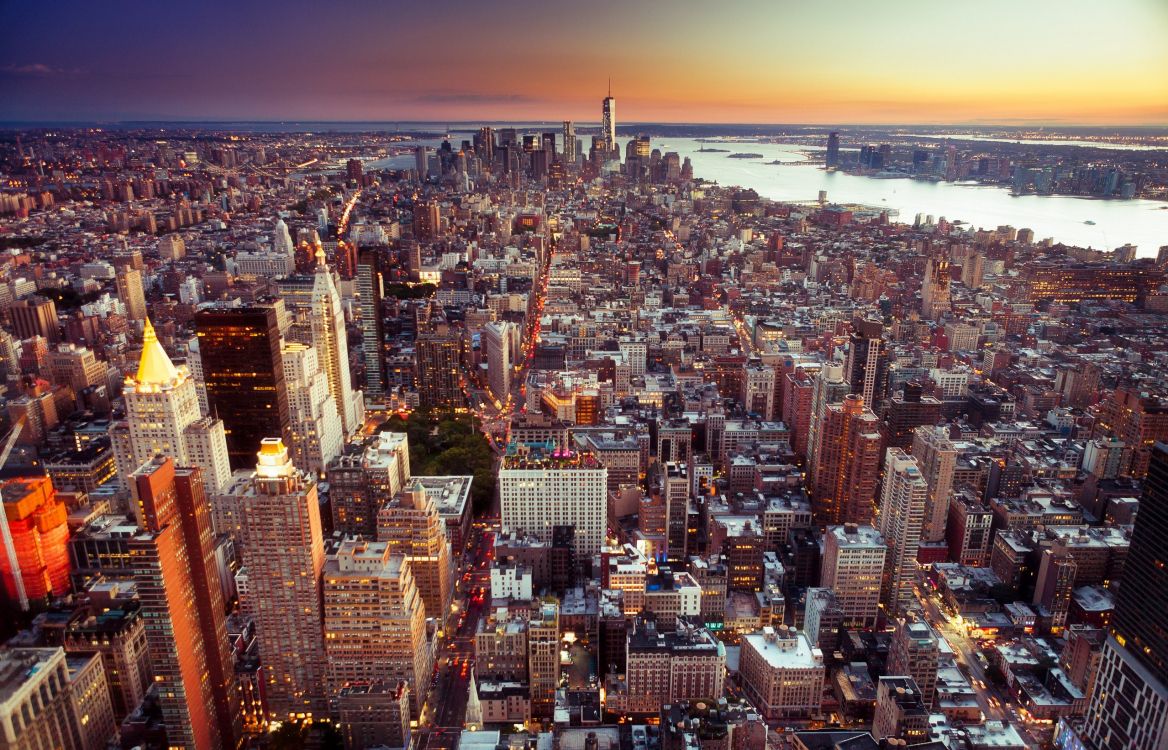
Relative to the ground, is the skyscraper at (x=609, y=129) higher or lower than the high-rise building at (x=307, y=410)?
higher

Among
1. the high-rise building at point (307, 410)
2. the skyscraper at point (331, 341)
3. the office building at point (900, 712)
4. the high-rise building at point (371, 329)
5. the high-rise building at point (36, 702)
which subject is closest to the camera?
the high-rise building at point (36, 702)

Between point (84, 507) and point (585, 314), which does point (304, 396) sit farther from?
point (585, 314)

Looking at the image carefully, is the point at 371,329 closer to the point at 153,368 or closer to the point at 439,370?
the point at 439,370

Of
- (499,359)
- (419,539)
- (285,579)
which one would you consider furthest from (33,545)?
(499,359)

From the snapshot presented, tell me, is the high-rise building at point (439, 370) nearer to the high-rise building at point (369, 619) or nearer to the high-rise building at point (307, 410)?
the high-rise building at point (307, 410)

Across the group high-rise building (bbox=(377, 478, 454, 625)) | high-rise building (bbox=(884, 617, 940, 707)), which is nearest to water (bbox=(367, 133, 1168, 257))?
high-rise building (bbox=(884, 617, 940, 707))

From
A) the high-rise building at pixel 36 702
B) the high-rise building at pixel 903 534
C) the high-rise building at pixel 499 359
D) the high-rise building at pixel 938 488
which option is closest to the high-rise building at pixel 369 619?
the high-rise building at pixel 36 702

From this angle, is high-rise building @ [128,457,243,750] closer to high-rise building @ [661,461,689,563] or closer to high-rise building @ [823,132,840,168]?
high-rise building @ [661,461,689,563]

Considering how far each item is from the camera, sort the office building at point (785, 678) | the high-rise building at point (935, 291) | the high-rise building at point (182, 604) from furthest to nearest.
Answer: the high-rise building at point (935, 291) < the office building at point (785, 678) < the high-rise building at point (182, 604)
